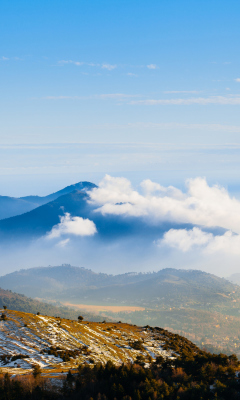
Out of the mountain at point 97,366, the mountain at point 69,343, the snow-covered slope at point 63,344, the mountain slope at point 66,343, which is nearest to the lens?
the mountain at point 97,366

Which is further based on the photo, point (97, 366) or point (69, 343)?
point (69, 343)

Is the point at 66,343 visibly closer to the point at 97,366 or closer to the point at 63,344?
the point at 63,344

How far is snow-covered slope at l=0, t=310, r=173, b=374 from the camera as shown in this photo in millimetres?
55844

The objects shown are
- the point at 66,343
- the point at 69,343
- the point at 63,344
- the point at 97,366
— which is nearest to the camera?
the point at 97,366

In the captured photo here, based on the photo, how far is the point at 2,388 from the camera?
139 feet

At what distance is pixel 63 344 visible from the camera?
66438 mm

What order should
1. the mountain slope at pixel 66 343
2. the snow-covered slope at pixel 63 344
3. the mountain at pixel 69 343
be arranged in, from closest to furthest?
the snow-covered slope at pixel 63 344, the mountain at pixel 69 343, the mountain slope at pixel 66 343

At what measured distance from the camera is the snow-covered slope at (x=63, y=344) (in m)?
55.8

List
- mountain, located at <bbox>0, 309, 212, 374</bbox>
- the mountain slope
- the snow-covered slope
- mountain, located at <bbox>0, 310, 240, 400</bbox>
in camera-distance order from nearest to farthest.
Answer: mountain, located at <bbox>0, 310, 240, 400</bbox>, the snow-covered slope, mountain, located at <bbox>0, 309, 212, 374</bbox>, the mountain slope

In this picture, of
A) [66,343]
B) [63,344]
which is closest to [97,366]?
[63,344]

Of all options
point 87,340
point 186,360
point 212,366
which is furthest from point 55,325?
point 212,366

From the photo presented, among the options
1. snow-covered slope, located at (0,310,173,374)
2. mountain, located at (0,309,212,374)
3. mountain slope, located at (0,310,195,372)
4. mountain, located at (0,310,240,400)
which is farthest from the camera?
mountain slope, located at (0,310,195,372)

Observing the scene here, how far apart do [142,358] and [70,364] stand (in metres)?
15.7

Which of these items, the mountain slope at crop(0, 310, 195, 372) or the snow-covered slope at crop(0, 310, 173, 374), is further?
the mountain slope at crop(0, 310, 195, 372)
